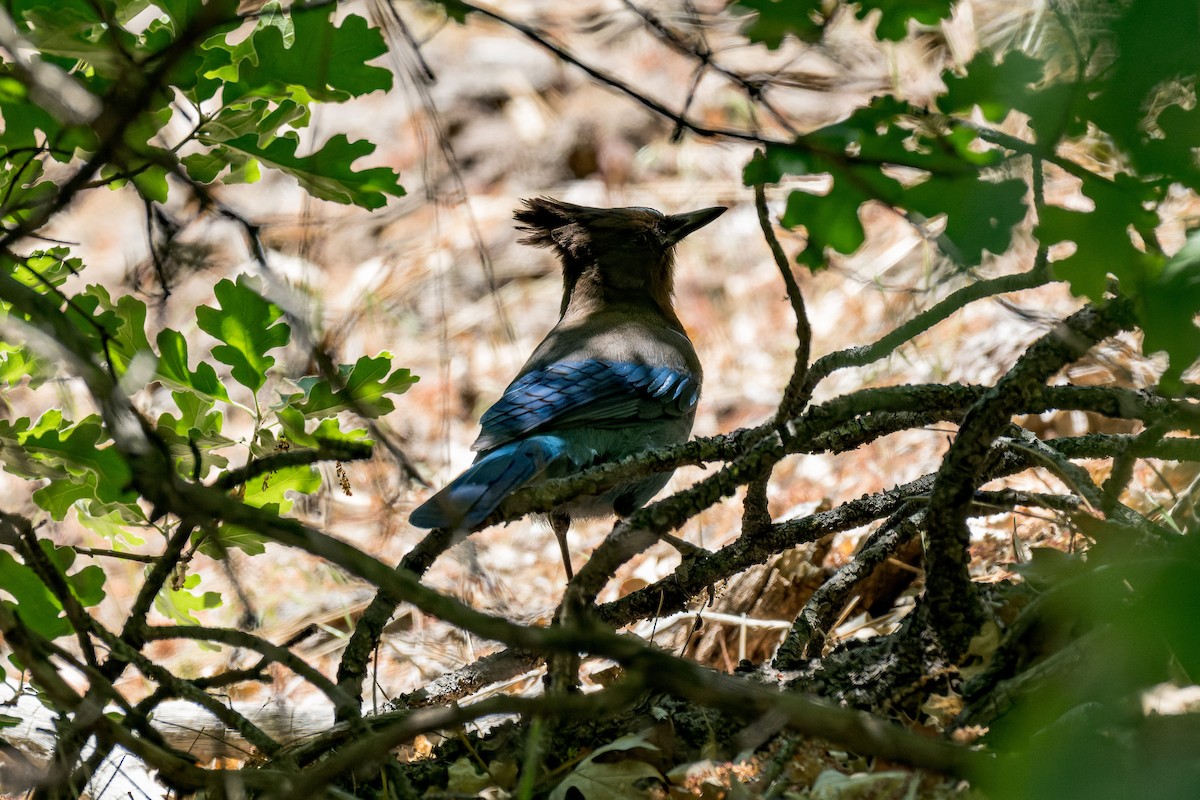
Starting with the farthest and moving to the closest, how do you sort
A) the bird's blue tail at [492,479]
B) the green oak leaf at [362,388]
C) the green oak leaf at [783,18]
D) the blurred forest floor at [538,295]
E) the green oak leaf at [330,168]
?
the blurred forest floor at [538,295]
the bird's blue tail at [492,479]
the green oak leaf at [362,388]
the green oak leaf at [330,168]
the green oak leaf at [783,18]

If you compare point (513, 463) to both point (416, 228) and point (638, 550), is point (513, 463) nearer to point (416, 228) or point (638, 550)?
point (638, 550)

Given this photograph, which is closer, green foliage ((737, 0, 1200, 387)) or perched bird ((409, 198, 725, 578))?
green foliage ((737, 0, 1200, 387))

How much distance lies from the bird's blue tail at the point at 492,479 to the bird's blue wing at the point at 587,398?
0.07 metres

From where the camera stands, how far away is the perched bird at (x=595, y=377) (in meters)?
3.94

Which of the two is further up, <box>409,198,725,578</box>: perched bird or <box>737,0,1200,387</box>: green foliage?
<box>409,198,725,578</box>: perched bird

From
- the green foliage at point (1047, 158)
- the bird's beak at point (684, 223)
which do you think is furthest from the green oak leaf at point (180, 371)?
the bird's beak at point (684, 223)

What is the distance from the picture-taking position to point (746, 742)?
1.90 metres

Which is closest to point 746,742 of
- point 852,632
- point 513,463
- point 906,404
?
point 906,404

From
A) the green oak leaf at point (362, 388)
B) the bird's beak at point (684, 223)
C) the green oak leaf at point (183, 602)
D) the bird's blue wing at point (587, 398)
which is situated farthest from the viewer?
the bird's beak at point (684, 223)

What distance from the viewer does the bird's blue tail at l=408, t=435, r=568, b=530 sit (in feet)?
10.5

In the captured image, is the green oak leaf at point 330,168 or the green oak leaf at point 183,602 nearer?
the green oak leaf at point 330,168

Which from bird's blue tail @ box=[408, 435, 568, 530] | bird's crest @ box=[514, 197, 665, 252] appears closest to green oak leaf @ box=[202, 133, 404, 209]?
bird's blue tail @ box=[408, 435, 568, 530]

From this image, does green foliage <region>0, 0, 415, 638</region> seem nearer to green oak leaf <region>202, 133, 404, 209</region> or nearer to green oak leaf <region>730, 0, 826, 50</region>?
green oak leaf <region>202, 133, 404, 209</region>

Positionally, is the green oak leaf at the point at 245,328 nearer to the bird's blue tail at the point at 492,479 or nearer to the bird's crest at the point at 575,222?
the bird's blue tail at the point at 492,479
